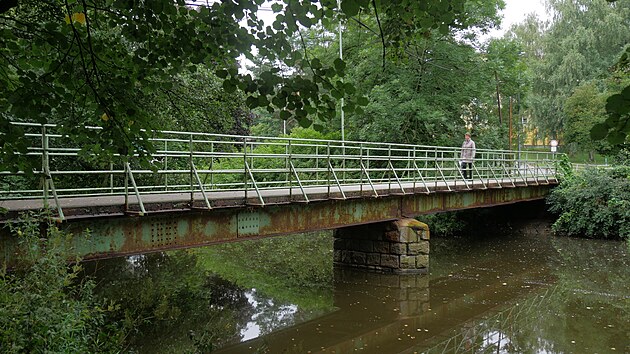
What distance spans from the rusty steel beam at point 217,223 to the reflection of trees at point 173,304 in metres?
0.81

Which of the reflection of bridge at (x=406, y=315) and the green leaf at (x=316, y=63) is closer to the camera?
the green leaf at (x=316, y=63)

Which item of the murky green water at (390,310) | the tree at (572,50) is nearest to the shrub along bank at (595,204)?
the murky green water at (390,310)

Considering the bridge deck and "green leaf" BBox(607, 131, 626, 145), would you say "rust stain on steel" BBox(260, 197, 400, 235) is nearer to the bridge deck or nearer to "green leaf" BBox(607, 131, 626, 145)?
the bridge deck

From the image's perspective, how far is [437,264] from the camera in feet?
58.6

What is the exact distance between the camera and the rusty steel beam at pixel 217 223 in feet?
27.1

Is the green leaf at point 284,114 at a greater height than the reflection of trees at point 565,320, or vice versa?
the green leaf at point 284,114

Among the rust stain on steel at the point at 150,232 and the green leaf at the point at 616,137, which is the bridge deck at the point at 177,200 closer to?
the rust stain on steel at the point at 150,232

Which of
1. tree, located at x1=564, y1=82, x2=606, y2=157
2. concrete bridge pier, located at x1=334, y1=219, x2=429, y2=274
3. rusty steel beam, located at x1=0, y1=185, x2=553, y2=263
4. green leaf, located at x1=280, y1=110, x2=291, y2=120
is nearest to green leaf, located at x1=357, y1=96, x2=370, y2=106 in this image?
green leaf, located at x1=280, y1=110, x2=291, y2=120

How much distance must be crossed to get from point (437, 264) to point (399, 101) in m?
12.8

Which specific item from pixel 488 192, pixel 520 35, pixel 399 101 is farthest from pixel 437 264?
pixel 520 35

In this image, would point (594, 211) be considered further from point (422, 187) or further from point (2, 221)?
point (2, 221)

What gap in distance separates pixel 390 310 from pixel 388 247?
381cm

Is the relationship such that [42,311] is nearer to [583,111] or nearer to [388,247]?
[388,247]

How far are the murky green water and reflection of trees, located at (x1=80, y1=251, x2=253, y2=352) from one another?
28mm
